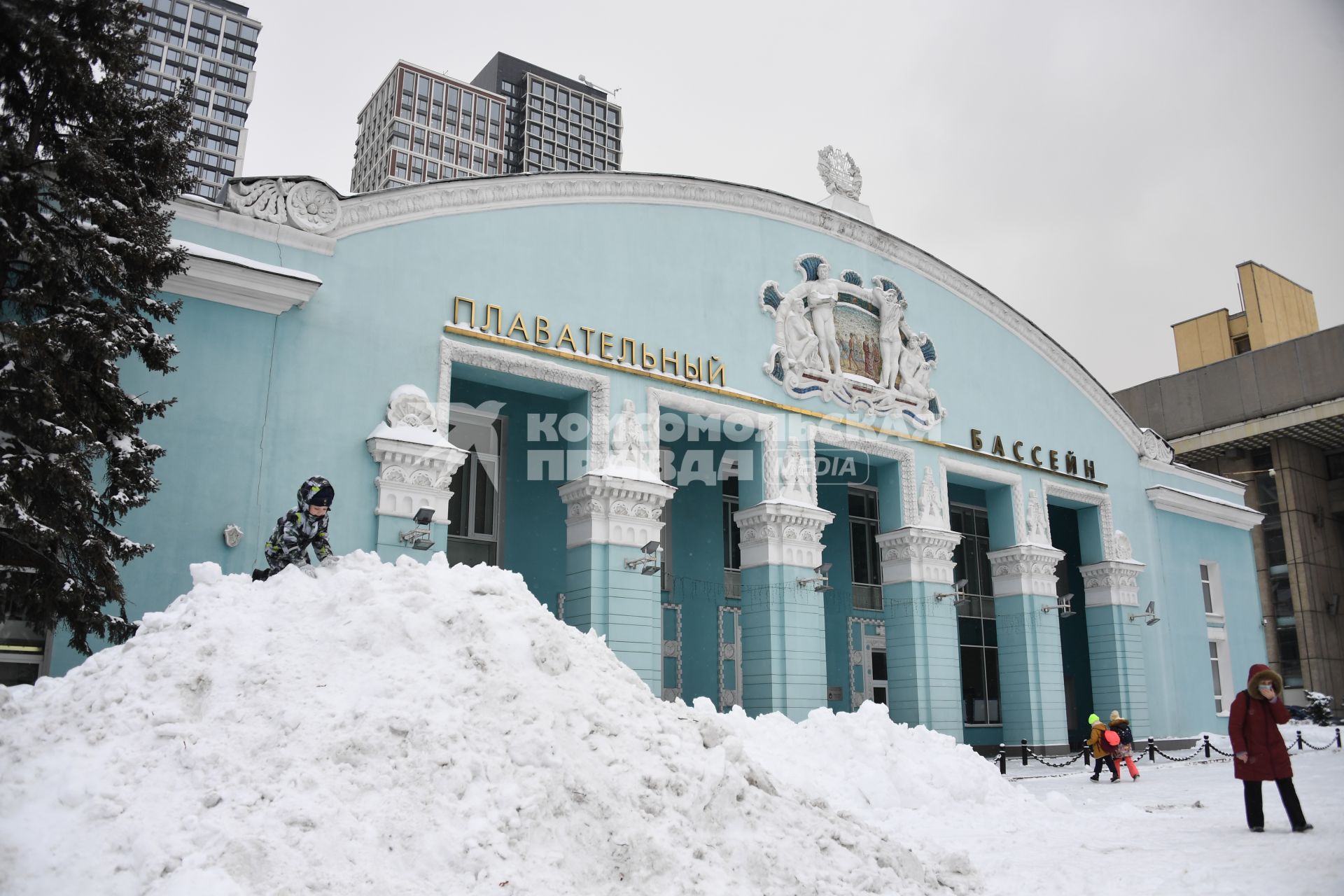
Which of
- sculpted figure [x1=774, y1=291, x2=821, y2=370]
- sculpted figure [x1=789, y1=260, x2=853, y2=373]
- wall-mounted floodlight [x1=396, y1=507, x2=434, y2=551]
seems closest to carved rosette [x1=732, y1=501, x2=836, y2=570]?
sculpted figure [x1=774, y1=291, x2=821, y2=370]

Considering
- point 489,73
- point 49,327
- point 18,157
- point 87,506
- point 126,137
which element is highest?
point 489,73

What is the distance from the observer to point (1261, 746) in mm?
9242

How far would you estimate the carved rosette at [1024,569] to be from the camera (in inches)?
889

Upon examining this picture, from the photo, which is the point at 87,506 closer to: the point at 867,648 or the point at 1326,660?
the point at 867,648

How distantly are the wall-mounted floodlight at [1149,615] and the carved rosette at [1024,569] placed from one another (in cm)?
277

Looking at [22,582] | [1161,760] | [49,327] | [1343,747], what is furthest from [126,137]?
[1343,747]

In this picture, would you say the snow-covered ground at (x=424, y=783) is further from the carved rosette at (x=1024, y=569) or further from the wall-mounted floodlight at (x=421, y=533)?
the carved rosette at (x=1024, y=569)

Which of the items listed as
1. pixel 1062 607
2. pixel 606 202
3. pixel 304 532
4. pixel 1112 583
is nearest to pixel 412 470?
pixel 304 532

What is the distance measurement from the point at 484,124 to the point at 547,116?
5952 mm

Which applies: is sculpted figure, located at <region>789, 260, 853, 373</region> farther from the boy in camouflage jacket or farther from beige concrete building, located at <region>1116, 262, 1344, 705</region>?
beige concrete building, located at <region>1116, 262, 1344, 705</region>

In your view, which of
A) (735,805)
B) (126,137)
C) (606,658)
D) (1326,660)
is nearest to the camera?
(735,805)

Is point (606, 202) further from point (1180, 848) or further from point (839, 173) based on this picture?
point (1180, 848)

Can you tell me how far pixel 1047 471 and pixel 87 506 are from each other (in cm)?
2050

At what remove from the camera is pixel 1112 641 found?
2416 centimetres
